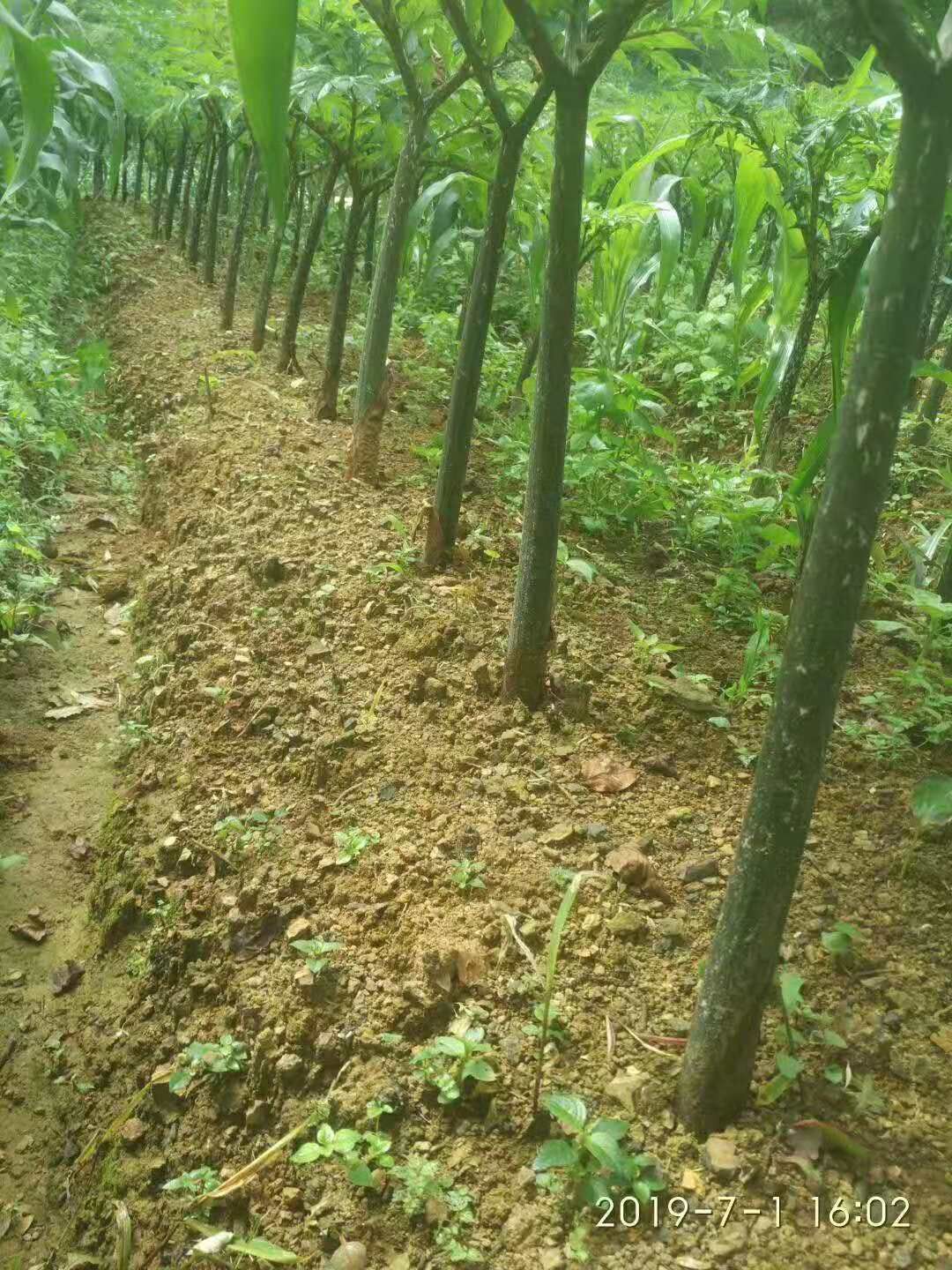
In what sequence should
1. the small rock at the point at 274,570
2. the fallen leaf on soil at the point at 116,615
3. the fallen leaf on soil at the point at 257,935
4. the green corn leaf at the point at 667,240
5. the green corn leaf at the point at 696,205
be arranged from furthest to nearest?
the fallen leaf on soil at the point at 116,615 → the small rock at the point at 274,570 → the green corn leaf at the point at 696,205 → the green corn leaf at the point at 667,240 → the fallen leaf on soil at the point at 257,935

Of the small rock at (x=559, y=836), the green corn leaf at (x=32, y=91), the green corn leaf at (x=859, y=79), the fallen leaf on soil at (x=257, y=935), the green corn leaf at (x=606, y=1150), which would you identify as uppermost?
the green corn leaf at (x=859, y=79)

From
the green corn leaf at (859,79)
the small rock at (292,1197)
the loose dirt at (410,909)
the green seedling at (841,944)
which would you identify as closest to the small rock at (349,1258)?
the loose dirt at (410,909)

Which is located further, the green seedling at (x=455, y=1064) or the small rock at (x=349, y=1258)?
the green seedling at (x=455, y=1064)

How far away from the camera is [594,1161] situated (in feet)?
4.09

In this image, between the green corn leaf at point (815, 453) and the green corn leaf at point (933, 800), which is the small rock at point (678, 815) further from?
the green corn leaf at point (815, 453)

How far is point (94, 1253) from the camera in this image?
153 cm

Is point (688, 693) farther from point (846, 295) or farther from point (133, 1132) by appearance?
point (133, 1132)

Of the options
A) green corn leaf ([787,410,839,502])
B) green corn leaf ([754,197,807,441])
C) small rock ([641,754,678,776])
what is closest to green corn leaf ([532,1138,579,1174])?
small rock ([641,754,678,776])

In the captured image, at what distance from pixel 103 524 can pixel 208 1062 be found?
284 centimetres

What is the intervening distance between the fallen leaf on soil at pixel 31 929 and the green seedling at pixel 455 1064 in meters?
1.16

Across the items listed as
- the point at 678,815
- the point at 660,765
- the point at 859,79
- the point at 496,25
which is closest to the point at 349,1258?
the point at 678,815

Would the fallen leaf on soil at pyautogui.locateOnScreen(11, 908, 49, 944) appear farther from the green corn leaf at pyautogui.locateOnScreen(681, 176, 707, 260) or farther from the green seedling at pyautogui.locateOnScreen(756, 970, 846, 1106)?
the green corn leaf at pyautogui.locateOnScreen(681, 176, 707, 260)

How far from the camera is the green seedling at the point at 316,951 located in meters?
1.67

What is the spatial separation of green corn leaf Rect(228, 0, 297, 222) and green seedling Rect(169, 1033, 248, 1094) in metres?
1.60
